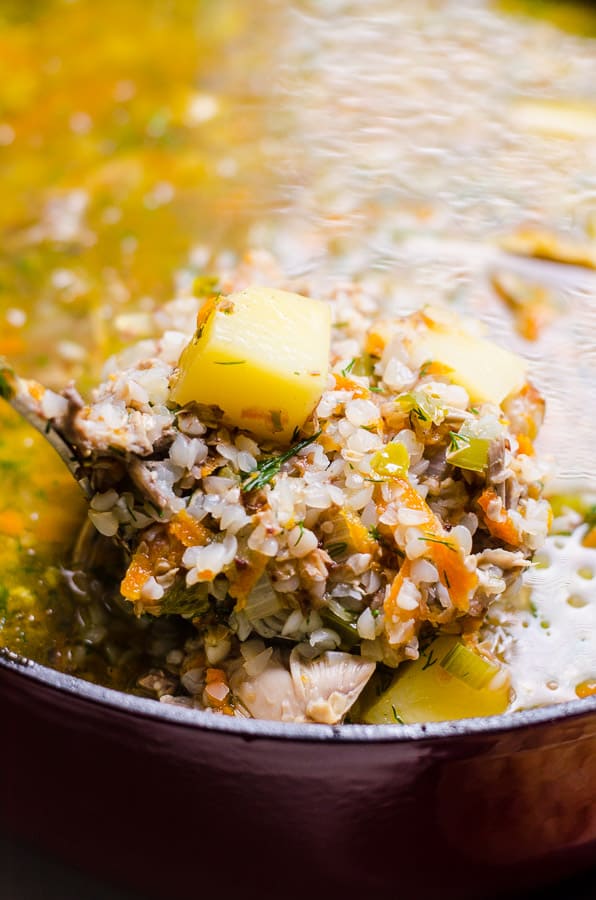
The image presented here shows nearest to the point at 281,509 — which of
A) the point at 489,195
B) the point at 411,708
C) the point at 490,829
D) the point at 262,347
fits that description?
the point at 262,347

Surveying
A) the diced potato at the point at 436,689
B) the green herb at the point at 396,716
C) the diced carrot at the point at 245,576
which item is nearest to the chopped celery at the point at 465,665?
the diced potato at the point at 436,689

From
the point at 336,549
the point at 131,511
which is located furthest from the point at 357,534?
the point at 131,511

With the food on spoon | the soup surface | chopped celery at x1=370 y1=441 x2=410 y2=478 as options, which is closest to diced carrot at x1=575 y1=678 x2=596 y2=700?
the soup surface

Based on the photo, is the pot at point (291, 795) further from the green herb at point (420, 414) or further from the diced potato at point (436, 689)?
the green herb at point (420, 414)

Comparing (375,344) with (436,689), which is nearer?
(436,689)

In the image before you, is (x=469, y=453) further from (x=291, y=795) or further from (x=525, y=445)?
(x=291, y=795)

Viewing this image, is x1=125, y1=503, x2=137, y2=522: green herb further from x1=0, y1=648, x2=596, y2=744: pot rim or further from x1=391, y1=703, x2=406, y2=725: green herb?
x1=391, y1=703, x2=406, y2=725: green herb
